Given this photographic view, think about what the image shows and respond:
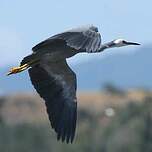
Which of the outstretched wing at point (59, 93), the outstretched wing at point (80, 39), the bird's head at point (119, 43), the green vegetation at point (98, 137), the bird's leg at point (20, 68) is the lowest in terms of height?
the green vegetation at point (98, 137)

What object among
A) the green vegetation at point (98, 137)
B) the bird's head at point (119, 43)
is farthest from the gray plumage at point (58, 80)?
the green vegetation at point (98, 137)

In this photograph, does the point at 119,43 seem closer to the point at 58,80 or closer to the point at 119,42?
the point at 119,42

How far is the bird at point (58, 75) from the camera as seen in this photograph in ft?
46.5

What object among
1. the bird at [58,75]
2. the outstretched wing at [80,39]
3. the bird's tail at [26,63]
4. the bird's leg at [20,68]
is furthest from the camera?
the bird's leg at [20,68]

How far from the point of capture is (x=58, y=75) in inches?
637

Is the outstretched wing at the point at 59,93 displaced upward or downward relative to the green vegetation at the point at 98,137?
upward

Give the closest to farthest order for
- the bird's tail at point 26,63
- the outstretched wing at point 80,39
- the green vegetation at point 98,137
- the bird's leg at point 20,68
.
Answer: the outstretched wing at point 80,39, the bird's tail at point 26,63, the bird's leg at point 20,68, the green vegetation at point 98,137

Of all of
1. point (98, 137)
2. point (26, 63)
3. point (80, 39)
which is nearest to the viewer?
point (80, 39)

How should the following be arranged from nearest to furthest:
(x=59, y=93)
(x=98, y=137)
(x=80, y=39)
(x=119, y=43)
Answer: (x=80, y=39)
(x=119, y=43)
(x=59, y=93)
(x=98, y=137)

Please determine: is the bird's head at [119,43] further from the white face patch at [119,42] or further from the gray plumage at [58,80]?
the gray plumage at [58,80]

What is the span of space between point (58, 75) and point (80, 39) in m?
2.88

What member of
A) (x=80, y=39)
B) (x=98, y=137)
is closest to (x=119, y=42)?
(x=80, y=39)

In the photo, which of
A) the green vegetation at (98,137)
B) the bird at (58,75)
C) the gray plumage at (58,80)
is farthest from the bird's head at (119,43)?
the green vegetation at (98,137)

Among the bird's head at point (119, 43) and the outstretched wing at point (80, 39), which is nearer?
the outstretched wing at point (80, 39)
